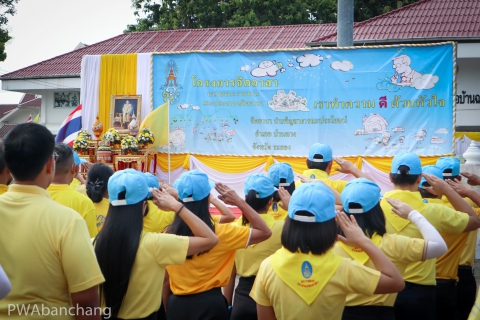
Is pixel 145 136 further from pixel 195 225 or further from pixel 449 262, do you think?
pixel 195 225

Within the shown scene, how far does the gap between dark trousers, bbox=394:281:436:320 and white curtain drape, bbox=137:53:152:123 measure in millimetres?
9636

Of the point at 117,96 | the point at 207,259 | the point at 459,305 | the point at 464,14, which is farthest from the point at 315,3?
the point at 207,259

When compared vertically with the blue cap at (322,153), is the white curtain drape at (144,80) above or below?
above

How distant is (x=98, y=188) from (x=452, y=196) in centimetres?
284

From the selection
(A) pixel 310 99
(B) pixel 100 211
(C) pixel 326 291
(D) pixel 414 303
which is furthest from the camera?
(A) pixel 310 99

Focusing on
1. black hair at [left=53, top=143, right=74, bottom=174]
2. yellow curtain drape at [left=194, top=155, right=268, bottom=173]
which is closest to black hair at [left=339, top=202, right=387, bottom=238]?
black hair at [left=53, top=143, right=74, bottom=174]

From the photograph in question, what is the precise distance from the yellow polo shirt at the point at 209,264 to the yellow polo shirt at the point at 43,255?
1.26 metres

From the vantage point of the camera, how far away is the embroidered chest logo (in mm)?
2703

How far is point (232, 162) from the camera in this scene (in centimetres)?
1210

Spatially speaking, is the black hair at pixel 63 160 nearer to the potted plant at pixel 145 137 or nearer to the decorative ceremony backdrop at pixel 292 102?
the decorative ceremony backdrop at pixel 292 102

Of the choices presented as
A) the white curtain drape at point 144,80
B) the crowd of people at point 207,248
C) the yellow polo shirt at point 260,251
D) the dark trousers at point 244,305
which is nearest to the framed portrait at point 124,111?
the white curtain drape at point 144,80

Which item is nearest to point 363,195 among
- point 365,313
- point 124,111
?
point 365,313

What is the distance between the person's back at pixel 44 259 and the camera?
2369mm

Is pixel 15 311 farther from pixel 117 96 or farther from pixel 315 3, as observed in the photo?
pixel 315 3
